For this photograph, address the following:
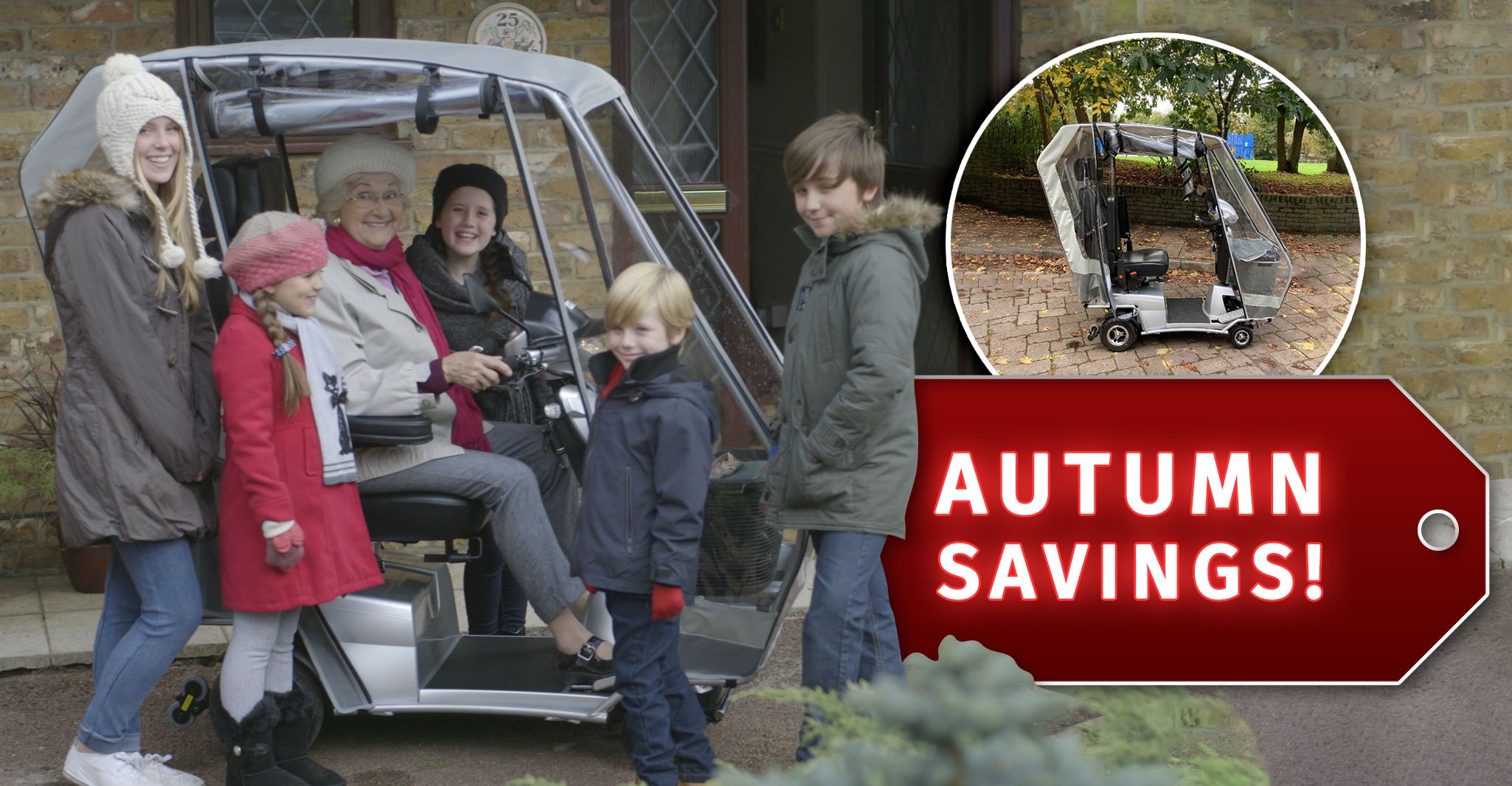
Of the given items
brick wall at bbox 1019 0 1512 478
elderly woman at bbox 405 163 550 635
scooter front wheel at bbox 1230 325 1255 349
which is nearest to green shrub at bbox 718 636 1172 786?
elderly woman at bbox 405 163 550 635

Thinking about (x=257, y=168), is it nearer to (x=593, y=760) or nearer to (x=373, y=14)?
(x=593, y=760)

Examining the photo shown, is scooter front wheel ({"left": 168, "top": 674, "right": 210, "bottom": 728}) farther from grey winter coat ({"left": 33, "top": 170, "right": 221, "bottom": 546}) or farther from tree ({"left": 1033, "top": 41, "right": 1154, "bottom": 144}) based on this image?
tree ({"left": 1033, "top": 41, "right": 1154, "bottom": 144})

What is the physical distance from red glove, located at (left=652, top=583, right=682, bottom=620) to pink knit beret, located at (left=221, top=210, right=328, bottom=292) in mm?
1105

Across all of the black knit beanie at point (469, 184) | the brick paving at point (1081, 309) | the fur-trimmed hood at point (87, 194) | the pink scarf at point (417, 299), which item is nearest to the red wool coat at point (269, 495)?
the fur-trimmed hood at point (87, 194)

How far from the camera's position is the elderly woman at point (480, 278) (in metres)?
4.24

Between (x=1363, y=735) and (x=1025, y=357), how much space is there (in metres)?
2.10

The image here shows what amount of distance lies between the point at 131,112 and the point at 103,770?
156 centimetres

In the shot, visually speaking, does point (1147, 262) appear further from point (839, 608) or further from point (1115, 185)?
point (839, 608)

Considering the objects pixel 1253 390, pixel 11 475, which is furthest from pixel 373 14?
pixel 1253 390

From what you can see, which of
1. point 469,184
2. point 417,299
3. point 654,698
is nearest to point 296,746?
point 654,698

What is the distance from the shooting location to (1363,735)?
4.25 meters

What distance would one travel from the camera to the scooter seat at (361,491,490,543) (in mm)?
3891

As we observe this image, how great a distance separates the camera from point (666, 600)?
11.3ft

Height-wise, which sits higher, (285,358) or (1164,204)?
(1164,204)
